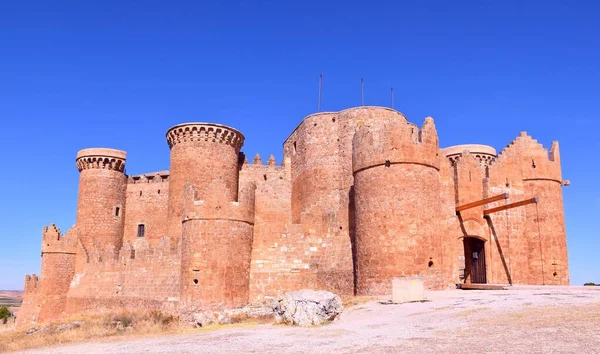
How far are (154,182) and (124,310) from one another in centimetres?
955

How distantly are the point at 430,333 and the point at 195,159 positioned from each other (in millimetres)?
19730

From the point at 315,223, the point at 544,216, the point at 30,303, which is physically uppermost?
the point at 544,216

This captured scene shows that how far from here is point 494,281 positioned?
71.6 ft

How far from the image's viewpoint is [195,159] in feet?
92.1

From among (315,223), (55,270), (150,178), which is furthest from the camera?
(150,178)

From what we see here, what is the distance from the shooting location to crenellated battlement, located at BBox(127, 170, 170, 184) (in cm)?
3241

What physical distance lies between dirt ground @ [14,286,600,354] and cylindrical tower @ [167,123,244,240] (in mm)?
14194

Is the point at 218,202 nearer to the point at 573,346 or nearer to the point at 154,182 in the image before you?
the point at 154,182

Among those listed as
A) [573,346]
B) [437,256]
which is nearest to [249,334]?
[573,346]

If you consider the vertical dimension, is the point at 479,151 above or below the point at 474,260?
above

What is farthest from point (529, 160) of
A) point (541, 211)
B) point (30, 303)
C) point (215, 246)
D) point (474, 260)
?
point (30, 303)

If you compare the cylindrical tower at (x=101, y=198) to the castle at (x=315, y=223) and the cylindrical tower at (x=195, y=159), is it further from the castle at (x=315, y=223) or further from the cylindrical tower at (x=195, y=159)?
the cylindrical tower at (x=195, y=159)

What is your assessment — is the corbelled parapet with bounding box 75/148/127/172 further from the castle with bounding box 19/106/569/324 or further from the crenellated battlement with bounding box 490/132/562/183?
the crenellated battlement with bounding box 490/132/562/183

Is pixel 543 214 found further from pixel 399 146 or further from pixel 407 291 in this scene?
pixel 407 291
